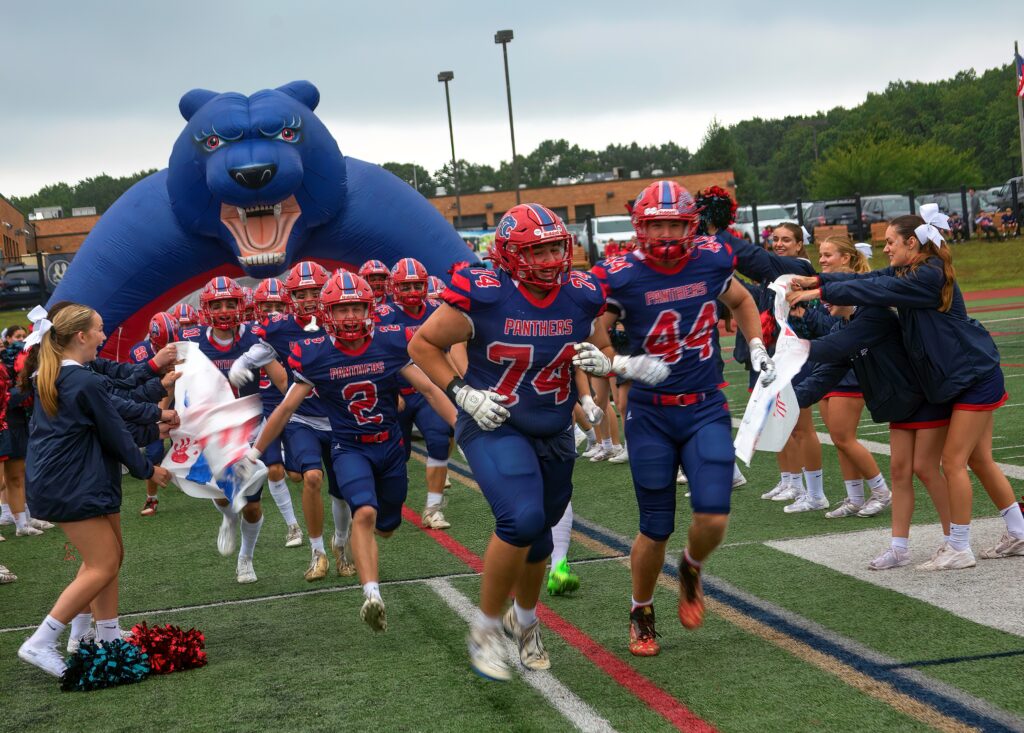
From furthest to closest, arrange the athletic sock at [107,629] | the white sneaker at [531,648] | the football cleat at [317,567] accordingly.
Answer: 1. the football cleat at [317,567]
2. the athletic sock at [107,629]
3. the white sneaker at [531,648]

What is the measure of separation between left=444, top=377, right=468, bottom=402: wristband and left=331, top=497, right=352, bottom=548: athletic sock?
7.49 ft

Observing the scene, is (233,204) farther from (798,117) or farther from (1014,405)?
(798,117)

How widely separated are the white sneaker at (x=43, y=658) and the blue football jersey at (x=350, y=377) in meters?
1.82

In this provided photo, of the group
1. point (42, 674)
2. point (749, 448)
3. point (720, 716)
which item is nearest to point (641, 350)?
point (749, 448)

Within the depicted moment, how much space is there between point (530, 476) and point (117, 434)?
189 cm

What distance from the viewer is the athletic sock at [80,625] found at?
5.75 m

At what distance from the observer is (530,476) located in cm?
482

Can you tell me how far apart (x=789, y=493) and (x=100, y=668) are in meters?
4.97

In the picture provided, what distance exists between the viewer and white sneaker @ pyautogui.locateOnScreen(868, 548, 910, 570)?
6262 millimetres

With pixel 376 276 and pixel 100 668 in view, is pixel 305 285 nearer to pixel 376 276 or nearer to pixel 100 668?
pixel 376 276

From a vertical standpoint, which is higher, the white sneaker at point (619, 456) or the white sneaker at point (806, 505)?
the white sneaker at point (806, 505)

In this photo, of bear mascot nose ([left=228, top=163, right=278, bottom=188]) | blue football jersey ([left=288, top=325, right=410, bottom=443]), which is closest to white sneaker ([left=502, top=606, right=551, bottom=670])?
blue football jersey ([left=288, top=325, right=410, bottom=443])

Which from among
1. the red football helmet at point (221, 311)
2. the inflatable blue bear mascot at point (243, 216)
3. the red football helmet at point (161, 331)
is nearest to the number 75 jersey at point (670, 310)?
the red football helmet at point (221, 311)

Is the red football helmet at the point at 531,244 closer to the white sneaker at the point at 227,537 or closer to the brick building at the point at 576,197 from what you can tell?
the white sneaker at the point at 227,537
